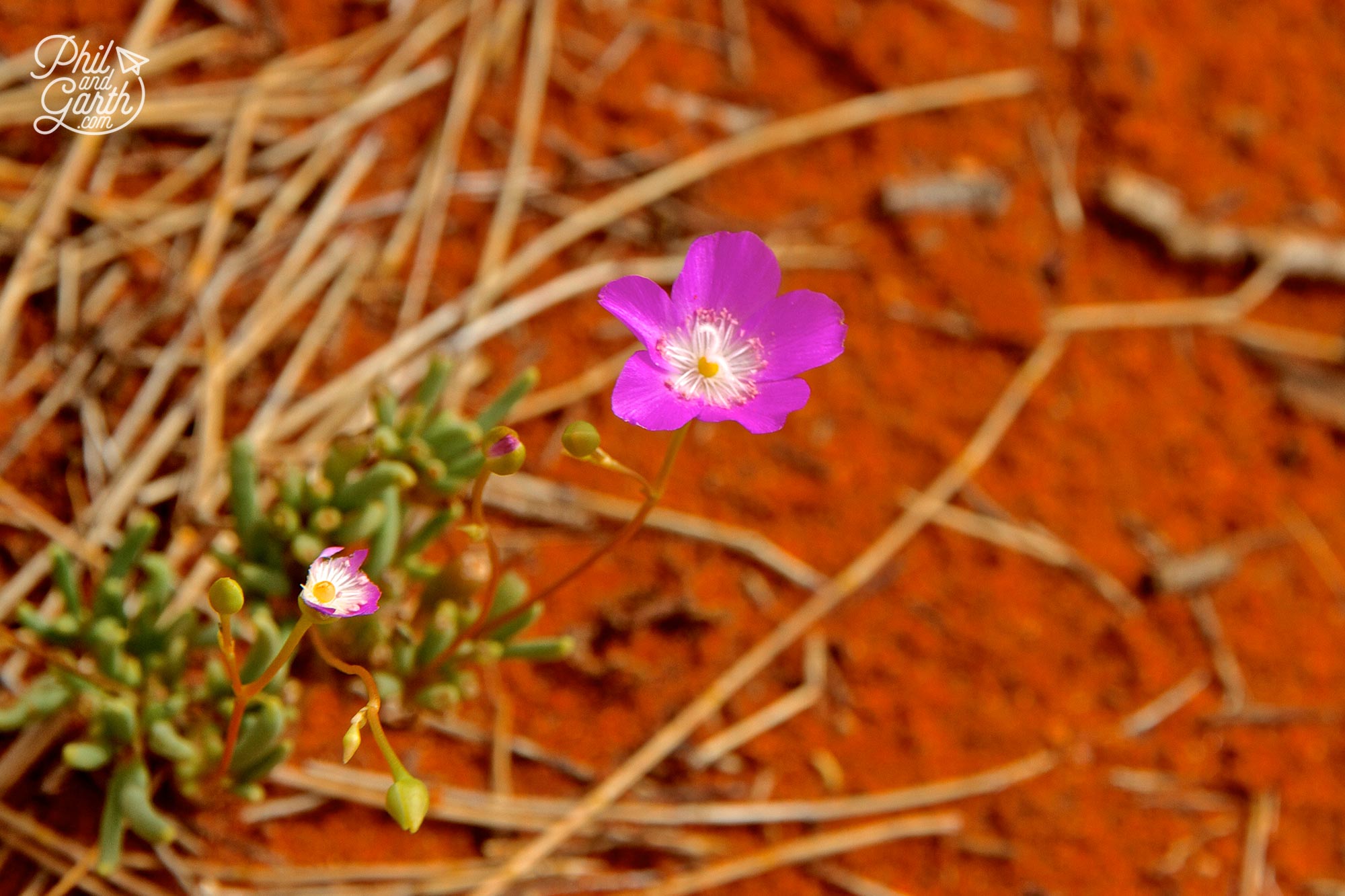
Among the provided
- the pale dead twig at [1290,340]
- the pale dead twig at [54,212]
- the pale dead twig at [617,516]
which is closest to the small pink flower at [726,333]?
the pale dead twig at [617,516]

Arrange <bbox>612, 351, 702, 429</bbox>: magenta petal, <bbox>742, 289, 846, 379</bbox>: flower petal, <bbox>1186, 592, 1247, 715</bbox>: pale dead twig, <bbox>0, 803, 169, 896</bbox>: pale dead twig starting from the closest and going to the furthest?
→ <bbox>612, 351, 702, 429</bbox>: magenta petal → <bbox>742, 289, 846, 379</bbox>: flower petal → <bbox>0, 803, 169, 896</bbox>: pale dead twig → <bbox>1186, 592, 1247, 715</bbox>: pale dead twig

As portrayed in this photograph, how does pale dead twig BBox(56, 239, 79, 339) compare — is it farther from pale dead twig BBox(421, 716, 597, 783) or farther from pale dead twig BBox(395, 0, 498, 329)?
pale dead twig BBox(421, 716, 597, 783)

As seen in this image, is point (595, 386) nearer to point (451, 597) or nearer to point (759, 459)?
point (759, 459)

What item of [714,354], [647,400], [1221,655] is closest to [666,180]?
[714,354]

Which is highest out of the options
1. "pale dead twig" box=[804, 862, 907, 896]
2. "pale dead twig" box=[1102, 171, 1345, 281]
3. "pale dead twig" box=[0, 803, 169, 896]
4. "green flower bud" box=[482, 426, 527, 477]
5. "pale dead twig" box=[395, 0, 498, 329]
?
"pale dead twig" box=[1102, 171, 1345, 281]

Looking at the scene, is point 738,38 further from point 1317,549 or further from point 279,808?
point 279,808

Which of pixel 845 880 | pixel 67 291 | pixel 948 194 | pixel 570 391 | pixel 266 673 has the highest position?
pixel 948 194

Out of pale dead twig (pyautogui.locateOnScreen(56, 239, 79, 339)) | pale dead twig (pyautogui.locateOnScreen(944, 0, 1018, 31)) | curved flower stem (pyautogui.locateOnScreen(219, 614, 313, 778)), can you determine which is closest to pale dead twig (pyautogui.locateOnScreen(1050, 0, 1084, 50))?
pale dead twig (pyautogui.locateOnScreen(944, 0, 1018, 31))

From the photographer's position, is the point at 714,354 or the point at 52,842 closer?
the point at 714,354
